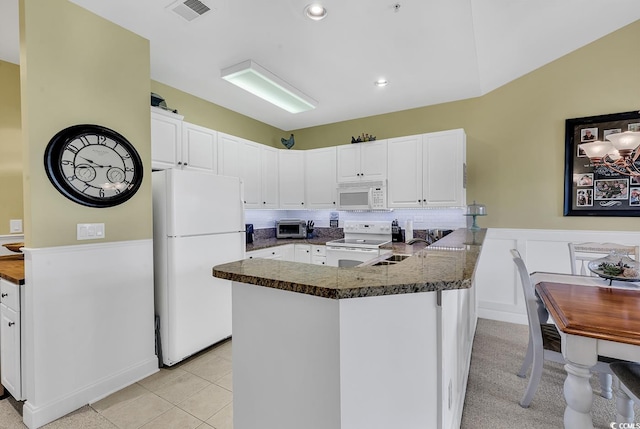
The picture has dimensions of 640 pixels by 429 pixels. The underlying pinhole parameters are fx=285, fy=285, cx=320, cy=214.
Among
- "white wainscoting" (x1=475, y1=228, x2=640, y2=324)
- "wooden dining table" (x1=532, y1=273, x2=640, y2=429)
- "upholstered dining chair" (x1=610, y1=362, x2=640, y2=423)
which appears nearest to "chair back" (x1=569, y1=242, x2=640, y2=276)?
"white wainscoting" (x1=475, y1=228, x2=640, y2=324)

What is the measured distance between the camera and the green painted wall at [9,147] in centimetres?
276

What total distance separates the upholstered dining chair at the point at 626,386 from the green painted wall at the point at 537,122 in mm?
2037

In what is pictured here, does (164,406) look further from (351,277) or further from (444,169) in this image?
(444,169)

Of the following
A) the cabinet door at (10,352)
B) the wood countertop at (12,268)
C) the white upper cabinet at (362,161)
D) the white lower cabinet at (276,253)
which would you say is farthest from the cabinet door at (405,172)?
the cabinet door at (10,352)

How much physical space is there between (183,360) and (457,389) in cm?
229

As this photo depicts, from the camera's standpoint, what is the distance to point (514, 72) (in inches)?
128

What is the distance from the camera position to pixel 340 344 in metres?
0.95

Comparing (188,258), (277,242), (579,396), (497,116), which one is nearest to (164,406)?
(188,258)

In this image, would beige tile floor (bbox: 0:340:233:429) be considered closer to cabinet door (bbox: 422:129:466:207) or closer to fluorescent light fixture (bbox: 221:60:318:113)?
fluorescent light fixture (bbox: 221:60:318:113)

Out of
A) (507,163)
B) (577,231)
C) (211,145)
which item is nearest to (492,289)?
(577,231)

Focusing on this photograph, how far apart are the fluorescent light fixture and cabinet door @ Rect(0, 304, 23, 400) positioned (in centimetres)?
252

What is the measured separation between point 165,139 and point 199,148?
1.42 ft

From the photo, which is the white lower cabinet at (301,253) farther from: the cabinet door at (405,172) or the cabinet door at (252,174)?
the cabinet door at (405,172)

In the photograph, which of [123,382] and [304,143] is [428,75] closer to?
[304,143]
